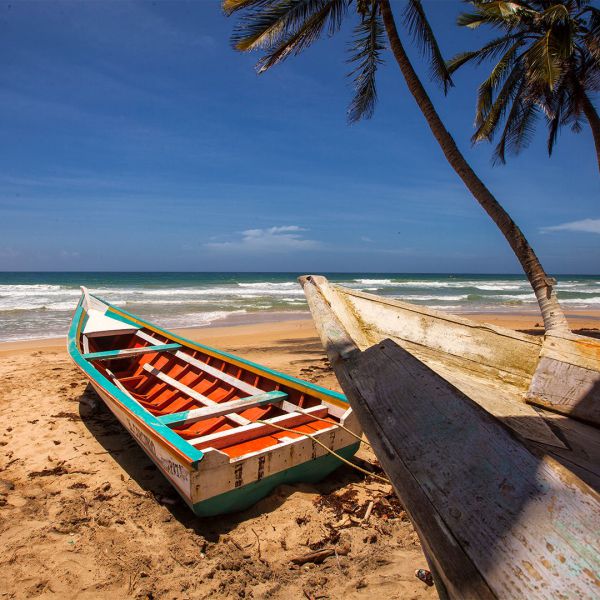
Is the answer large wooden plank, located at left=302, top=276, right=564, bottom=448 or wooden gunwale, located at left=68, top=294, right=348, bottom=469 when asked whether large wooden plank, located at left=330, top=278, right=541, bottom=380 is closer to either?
large wooden plank, located at left=302, top=276, right=564, bottom=448

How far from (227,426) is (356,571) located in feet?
7.41

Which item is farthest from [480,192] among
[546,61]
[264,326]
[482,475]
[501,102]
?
[264,326]

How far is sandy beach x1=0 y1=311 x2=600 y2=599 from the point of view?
2.66m

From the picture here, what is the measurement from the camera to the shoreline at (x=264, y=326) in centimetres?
1098

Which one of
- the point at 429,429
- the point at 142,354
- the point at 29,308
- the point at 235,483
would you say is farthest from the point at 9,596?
the point at 29,308

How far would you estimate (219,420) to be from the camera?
15.2 feet

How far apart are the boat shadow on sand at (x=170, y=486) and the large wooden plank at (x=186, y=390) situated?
890 mm

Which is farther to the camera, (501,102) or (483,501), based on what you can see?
(501,102)

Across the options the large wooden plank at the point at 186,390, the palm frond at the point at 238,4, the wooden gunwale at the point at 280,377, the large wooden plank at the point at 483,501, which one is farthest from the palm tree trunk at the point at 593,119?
the large wooden plank at the point at 483,501

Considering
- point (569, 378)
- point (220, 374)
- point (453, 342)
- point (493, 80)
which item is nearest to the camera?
point (569, 378)

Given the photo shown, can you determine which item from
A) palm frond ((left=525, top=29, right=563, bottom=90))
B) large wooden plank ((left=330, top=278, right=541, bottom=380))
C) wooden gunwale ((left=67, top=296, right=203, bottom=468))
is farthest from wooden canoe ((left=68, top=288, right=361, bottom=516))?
palm frond ((left=525, top=29, right=563, bottom=90))

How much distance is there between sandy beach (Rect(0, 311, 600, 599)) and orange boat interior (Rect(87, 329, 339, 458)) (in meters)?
0.53

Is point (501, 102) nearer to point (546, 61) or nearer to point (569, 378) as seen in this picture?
point (546, 61)

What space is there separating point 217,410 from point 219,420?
42 cm
